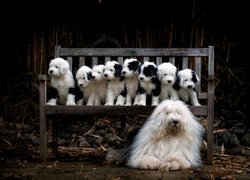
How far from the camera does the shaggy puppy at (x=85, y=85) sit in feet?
21.7

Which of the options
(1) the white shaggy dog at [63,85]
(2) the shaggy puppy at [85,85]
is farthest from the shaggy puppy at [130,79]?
(1) the white shaggy dog at [63,85]

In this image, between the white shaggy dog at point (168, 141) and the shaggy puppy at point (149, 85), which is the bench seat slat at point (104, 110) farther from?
the white shaggy dog at point (168, 141)

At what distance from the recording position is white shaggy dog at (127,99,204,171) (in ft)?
19.3

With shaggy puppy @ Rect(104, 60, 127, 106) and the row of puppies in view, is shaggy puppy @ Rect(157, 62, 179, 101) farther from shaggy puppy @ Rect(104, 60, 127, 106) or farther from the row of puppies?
shaggy puppy @ Rect(104, 60, 127, 106)

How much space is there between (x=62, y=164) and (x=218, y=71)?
3.77 meters

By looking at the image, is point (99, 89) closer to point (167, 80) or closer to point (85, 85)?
point (85, 85)

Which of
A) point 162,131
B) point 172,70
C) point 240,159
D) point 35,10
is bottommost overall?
point 240,159

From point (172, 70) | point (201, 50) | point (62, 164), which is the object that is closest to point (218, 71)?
point (201, 50)

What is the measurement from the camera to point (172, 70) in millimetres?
6352

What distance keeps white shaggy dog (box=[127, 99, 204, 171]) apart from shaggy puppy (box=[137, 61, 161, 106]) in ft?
1.16

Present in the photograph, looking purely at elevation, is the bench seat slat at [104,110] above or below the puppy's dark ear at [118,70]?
below

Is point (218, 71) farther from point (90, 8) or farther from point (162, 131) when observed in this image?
point (162, 131)

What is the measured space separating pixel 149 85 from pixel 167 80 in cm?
27

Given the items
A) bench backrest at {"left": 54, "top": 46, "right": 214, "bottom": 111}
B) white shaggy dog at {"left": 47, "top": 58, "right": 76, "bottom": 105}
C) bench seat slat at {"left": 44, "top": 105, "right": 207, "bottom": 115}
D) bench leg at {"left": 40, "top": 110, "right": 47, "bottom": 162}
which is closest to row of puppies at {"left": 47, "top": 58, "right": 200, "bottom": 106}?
white shaggy dog at {"left": 47, "top": 58, "right": 76, "bottom": 105}
